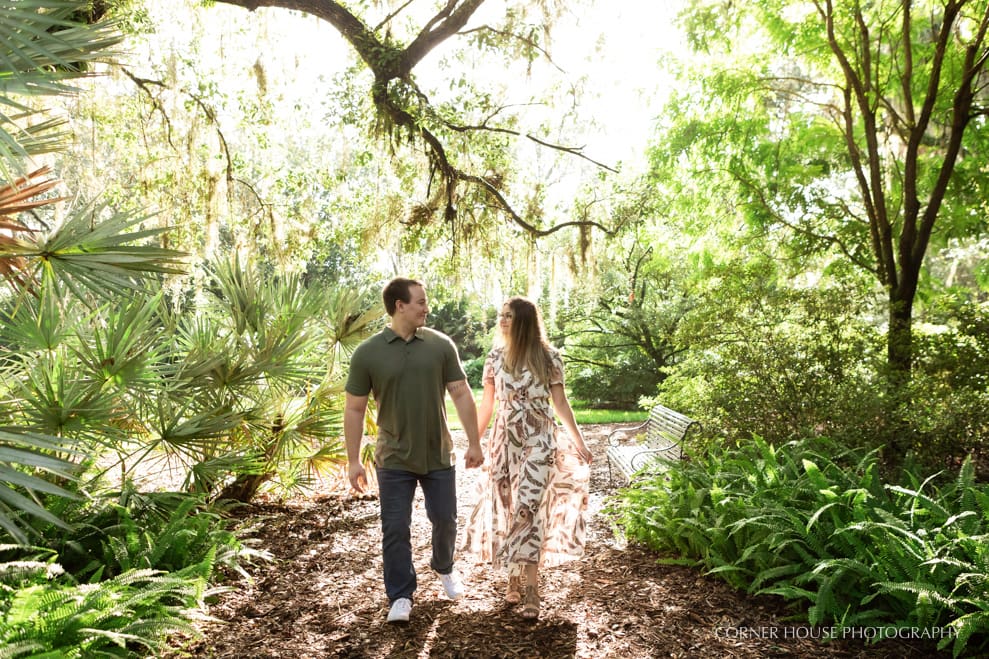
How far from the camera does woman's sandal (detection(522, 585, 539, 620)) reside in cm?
357

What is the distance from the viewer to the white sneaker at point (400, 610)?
11.5 ft

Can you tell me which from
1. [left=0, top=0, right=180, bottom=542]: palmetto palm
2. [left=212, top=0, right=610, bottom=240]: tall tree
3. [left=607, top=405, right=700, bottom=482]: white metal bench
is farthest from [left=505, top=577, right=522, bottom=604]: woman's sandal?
[left=212, top=0, right=610, bottom=240]: tall tree

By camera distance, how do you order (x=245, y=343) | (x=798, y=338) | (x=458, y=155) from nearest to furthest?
(x=245, y=343)
(x=798, y=338)
(x=458, y=155)

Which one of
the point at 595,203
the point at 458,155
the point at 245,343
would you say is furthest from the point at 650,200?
the point at 245,343

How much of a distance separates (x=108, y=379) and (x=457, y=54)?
Result: 5.89m

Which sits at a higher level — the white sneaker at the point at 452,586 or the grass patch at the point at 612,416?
the white sneaker at the point at 452,586

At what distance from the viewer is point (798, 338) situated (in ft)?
19.4

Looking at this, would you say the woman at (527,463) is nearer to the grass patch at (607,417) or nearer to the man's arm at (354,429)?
the man's arm at (354,429)

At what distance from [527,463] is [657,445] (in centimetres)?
323

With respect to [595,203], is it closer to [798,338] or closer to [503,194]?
[503,194]

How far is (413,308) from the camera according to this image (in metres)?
3.57

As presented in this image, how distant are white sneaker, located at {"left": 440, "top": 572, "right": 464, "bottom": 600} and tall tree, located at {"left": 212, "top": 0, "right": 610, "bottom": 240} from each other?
4.92 metres

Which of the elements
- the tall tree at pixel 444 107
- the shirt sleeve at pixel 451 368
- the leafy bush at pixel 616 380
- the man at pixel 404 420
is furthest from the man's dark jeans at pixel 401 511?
the leafy bush at pixel 616 380

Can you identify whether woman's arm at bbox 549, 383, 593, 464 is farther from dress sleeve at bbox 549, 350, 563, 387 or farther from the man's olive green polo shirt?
the man's olive green polo shirt
